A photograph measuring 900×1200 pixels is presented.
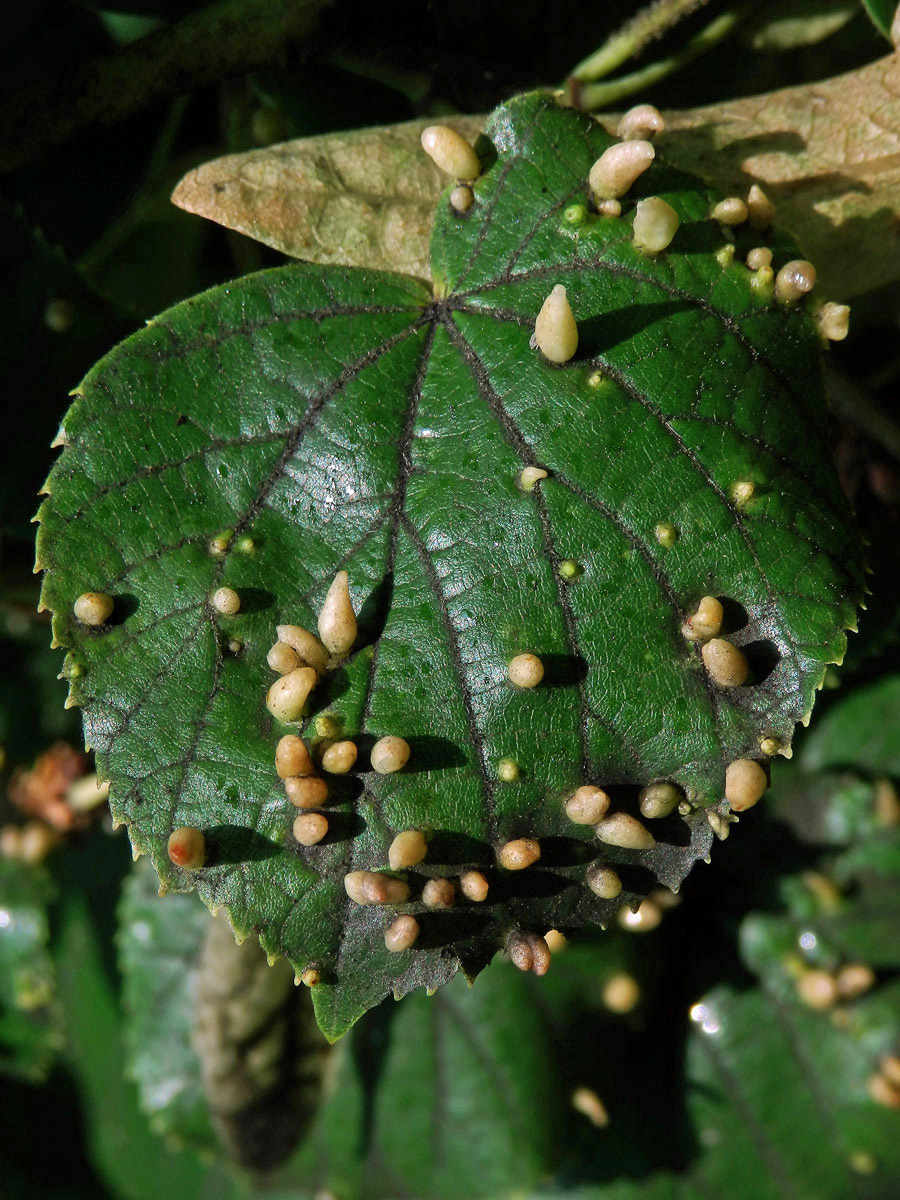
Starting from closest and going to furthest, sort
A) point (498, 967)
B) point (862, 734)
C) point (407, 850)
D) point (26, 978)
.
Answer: point (407, 850), point (498, 967), point (862, 734), point (26, 978)

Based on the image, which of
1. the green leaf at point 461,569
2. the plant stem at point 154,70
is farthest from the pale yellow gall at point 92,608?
the plant stem at point 154,70

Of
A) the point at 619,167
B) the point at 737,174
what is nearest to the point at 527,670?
the point at 619,167

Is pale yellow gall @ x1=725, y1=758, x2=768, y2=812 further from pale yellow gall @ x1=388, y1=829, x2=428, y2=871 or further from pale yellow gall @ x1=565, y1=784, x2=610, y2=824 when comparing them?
pale yellow gall @ x1=388, y1=829, x2=428, y2=871

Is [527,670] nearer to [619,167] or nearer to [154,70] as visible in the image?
[619,167]

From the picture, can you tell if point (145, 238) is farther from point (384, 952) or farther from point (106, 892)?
point (106, 892)

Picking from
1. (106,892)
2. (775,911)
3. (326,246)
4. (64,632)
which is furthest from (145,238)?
(775,911)

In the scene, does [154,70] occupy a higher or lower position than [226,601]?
higher

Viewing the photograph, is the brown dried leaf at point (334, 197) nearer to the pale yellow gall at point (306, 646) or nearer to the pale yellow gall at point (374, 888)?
the pale yellow gall at point (306, 646)

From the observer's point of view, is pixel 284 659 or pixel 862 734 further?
pixel 862 734
